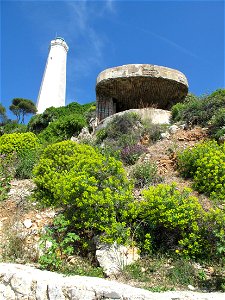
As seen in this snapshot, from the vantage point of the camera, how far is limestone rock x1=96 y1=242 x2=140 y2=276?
4.98 metres

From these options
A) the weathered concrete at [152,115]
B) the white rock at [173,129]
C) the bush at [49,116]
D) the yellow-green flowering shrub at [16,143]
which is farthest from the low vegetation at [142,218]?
the bush at [49,116]

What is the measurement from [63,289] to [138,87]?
8.08 metres

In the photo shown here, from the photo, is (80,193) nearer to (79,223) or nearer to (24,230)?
(79,223)

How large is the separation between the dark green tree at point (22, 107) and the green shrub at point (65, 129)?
66.2ft

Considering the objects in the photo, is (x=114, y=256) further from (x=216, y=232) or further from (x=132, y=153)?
(x=132, y=153)

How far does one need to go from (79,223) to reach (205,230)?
1.75 metres

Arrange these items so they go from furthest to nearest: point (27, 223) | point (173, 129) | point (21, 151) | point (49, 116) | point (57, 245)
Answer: point (49, 116)
point (21, 151)
point (173, 129)
point (27, 223)
point (57, 245)

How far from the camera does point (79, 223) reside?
18.0 ft

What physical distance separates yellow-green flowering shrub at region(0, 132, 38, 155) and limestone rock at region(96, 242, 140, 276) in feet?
18.8

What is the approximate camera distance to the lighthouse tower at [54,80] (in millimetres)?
32344

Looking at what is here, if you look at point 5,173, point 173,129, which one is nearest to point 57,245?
point 5,173

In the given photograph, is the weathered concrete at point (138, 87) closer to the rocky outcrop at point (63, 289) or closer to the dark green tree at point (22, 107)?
the rocky outcrop at point (63, 289)

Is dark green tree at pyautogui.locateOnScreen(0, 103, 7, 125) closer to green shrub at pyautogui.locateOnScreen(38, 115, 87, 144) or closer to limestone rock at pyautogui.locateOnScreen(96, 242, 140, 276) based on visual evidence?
green shrub at pyautogui.locateOnScreen(38, 115, 87, 144)

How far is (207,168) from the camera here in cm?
651
